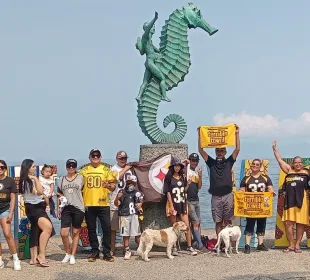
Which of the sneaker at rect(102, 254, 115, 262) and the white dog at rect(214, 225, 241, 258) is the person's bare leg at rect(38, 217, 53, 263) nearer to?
the sneaker at rect(102, 254, 115, 262)

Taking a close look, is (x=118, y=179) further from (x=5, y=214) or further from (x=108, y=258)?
(x=5, y=214)

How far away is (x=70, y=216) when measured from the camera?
7344mm

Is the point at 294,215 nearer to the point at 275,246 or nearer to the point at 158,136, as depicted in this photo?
the point at 275,246

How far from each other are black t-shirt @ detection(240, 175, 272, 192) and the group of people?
0.05ft

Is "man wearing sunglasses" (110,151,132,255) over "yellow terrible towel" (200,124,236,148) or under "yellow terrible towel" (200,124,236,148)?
under

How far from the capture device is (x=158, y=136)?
9.22 metres

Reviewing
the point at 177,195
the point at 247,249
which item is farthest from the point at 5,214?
the point at 247,249

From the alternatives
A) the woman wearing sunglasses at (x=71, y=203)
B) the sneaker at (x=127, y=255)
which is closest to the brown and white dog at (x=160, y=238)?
the sneaker at (x=127, y=255)

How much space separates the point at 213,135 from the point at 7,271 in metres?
3.91

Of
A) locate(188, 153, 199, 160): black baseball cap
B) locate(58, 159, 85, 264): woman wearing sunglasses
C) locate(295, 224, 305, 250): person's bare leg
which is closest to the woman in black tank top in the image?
locate(188, 153, 199, 160): black baseball cap

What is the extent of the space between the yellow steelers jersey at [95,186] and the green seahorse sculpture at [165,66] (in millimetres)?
1923

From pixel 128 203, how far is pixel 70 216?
973 millimetres

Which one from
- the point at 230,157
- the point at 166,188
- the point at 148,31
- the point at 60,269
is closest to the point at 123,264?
the point at 60,269

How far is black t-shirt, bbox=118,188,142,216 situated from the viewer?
781cm
